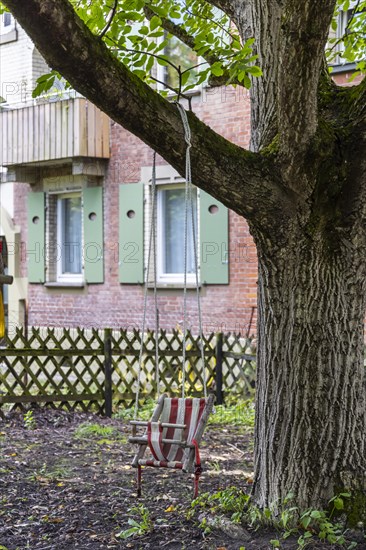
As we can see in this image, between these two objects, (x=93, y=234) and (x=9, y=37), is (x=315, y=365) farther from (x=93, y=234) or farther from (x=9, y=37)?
(x=9, y=37)

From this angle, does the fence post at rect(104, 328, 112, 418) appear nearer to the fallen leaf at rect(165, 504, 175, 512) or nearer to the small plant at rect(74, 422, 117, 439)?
the small plant at rect(74, 422, 117, 439)

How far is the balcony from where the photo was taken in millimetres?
16328

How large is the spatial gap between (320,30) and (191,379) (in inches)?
326

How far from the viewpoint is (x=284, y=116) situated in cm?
561

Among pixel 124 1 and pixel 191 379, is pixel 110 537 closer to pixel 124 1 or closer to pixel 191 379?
pixel 124 1

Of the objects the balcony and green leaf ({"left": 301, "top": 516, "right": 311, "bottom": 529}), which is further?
the balcony

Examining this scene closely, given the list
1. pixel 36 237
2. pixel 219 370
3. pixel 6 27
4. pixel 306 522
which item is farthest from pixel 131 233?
pixel 306 522

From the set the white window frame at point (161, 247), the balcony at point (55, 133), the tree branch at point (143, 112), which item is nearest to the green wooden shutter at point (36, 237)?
the balcony at point (55, 133)

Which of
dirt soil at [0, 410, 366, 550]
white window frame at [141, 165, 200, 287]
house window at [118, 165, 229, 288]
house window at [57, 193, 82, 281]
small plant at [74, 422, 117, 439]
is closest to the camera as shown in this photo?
dirt soil at [0, 410, 366, 550]

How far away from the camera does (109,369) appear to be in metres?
11.9

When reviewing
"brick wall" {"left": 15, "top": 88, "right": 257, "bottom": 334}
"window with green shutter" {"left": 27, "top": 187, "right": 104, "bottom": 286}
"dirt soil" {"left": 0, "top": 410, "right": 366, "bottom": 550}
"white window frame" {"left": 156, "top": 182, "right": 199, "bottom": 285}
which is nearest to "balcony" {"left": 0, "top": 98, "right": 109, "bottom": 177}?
"brick wall" {"left": 15, "top": 88, "right": 257, "bottom": 334}

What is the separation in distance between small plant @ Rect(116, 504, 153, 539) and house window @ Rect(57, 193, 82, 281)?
11.7 metres

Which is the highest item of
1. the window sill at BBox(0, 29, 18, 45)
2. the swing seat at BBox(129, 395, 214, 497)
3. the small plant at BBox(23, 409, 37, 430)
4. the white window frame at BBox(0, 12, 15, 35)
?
the white window frame at BBox(0, 12, 15, 35)

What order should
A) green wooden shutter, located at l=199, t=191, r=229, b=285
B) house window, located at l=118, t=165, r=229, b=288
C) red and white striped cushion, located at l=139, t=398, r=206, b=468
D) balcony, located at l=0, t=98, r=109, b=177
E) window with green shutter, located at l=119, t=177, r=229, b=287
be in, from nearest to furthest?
1. red and white striped cushion, located at l=139, t=398, r=206, b=468
2. green wooden shutter, located at l=199, t=191, r=229, b=285
3. window with green shutter, located at l=119, t=177, r=229, b=287
4. house window, located at l=118, t=165, r=229, b=288
5. balcony, located at l=0, t=98, r=109, b=177
